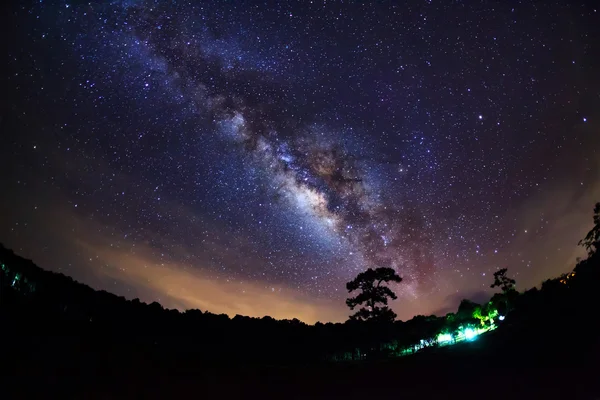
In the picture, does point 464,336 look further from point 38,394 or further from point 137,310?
point 38,394

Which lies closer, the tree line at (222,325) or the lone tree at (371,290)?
the tree line at (222,325)

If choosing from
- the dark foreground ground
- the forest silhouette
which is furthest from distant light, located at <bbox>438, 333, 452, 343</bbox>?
the dark foreground ground

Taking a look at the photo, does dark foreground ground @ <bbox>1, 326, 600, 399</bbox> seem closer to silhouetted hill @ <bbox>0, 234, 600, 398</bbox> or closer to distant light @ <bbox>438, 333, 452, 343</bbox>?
silhouetted hill @ <bbox>0, 234, 600, 398</bbox>

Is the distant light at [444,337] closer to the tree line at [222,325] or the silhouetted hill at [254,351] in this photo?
the tree line at [222,325]

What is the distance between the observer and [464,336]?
19.3 metres

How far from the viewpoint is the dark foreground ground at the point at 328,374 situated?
400 inches

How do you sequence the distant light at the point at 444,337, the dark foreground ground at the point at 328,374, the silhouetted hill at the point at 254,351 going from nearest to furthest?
the dark foreground ground at the point at 328,374 → the silhouetted hill at the point at 254,351 → the distant light at the point at 444,337

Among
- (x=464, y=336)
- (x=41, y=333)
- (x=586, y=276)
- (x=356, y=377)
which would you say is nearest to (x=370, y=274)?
(x=464, y=336)

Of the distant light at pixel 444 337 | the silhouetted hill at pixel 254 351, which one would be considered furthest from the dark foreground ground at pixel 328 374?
the distant light at pixel 444 337

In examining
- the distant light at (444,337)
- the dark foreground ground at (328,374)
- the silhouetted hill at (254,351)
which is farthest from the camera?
the distant light at (444,337)

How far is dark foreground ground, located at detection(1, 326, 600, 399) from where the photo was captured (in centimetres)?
1016

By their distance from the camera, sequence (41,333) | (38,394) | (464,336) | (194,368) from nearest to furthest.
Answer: (38,394), (41,333), (194,368), (464,336)

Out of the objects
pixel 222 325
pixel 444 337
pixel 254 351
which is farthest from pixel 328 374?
pixel 444 337

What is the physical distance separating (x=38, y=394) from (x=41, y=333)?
1672 mm
